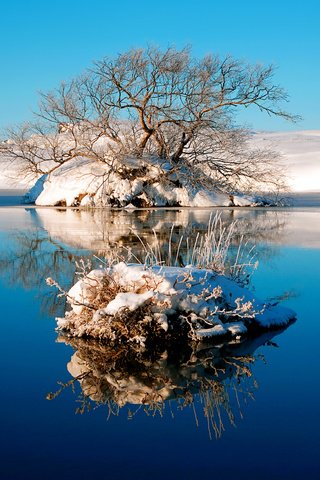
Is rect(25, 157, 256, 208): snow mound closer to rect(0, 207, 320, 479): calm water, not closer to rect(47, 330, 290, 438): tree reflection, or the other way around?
rect(0, 207, 320, 479): calm water

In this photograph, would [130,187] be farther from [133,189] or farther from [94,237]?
[94,237]

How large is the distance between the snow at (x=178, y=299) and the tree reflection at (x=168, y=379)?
10.7 inches

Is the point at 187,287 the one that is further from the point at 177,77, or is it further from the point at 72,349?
the point at 177,77

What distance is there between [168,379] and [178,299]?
1.14 metres

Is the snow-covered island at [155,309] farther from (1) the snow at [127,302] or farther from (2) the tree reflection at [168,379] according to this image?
(2) the tree reflection at [168,379]

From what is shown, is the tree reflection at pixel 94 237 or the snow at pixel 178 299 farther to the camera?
the tree reflection at pixel 94 237

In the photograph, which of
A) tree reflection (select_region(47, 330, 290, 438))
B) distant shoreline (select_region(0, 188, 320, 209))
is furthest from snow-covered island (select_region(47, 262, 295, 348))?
distant shoreline (select_region(0, 188, 320, 209))

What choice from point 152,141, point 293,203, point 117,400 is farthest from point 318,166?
point 117,400

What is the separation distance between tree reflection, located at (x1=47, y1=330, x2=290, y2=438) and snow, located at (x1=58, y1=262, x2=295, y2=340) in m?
0.27

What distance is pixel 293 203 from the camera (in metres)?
25.0

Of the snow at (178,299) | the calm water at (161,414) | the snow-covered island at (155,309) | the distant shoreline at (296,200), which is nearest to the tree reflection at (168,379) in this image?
the calm water at (161,414)

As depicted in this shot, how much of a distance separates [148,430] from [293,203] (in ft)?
73.0

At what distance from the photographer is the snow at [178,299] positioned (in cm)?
536

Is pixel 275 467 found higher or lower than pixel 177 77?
lower
